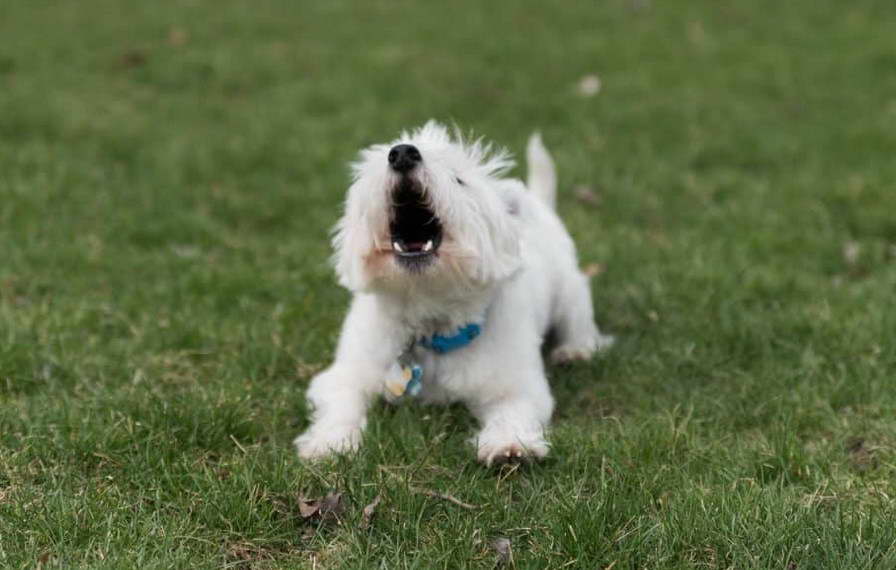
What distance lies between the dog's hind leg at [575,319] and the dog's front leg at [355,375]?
3.30ft

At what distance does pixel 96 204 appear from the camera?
6.00 meters

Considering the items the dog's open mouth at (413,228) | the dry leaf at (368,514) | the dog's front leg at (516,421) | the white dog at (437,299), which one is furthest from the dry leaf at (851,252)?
the dry leaf at (368,514)

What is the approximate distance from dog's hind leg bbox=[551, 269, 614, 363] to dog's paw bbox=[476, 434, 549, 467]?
1.17 m

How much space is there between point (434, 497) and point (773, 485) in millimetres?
1035

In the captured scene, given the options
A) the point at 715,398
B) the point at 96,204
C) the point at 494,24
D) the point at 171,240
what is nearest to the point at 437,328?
the point at 715,398

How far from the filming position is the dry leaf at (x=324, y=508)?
3006 millimetres

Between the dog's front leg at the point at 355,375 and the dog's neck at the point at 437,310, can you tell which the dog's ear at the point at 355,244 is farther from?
the dog's front leg at the point at 355,375

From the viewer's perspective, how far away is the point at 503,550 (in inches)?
113

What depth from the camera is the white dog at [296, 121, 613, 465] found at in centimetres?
344

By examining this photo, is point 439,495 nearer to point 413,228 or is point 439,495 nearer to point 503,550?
point 503,550

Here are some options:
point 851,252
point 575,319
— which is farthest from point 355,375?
point 851,252

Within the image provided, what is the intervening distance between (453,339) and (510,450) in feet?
2.03

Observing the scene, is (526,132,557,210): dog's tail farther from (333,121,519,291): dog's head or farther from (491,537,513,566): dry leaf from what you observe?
(491,537,513,566): dry leaf

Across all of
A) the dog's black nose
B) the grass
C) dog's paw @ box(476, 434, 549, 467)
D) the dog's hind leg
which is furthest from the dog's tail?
dog's paw @ box(476, 434, 549, 467)
